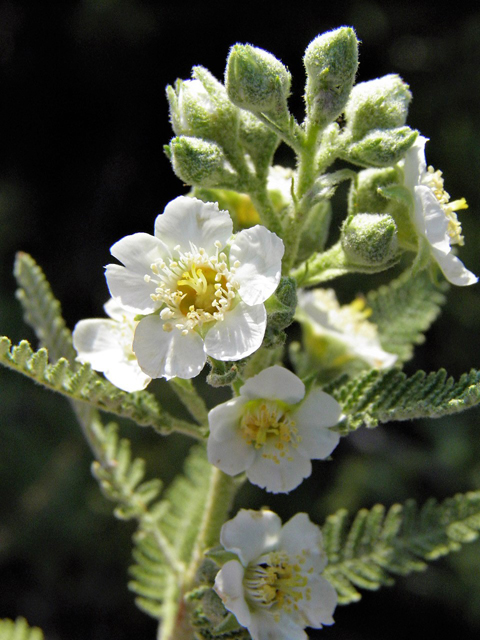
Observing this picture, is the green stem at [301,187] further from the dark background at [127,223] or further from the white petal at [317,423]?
the dark background at [127,223]

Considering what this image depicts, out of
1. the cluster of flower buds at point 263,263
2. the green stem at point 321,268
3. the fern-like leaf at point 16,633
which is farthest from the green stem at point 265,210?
the fern-like leaf at point 16,633

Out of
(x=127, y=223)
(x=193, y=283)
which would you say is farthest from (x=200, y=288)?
(x=127, y=223)

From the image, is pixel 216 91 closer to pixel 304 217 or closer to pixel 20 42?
pixel 304 217

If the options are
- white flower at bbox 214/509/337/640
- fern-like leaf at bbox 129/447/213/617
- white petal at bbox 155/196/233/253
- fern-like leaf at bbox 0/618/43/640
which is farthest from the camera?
fern-like leaf at bbox 129/447/213/617

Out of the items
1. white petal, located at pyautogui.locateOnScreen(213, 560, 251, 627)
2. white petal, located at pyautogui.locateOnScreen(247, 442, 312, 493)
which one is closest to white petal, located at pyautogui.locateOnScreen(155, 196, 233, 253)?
white petal, located at pyautogui.locateOnScreen(247, 442, 312, 493)

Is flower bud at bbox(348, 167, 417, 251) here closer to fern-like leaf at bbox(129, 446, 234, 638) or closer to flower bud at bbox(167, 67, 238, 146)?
flower bud at bbox(167, 67, 238, 146)

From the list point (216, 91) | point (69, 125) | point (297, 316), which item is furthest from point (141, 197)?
point (216, 91)

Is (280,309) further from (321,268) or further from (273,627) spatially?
(273,627)
